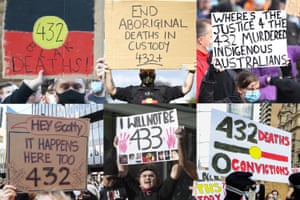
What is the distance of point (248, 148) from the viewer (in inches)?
307

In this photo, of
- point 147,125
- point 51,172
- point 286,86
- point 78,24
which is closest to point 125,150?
point 147,125

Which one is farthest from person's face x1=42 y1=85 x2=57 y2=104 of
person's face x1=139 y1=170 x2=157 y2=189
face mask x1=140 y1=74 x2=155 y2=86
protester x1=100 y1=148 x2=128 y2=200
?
person's face x1=139 y1=170 x2=157 y2=189

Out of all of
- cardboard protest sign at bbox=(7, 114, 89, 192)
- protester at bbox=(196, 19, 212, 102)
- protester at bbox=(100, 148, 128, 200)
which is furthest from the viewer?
A: protester at bbox=(196, 19, 212, 102)

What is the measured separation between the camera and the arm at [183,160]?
7.67 meters

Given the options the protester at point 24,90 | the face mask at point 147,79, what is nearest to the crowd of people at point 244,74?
the face mask at point 147,79

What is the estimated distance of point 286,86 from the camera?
7797 mm

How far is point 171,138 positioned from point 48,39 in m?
1.85

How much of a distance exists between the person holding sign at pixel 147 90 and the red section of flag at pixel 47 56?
0.24m

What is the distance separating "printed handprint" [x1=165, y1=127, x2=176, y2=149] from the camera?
7.68m

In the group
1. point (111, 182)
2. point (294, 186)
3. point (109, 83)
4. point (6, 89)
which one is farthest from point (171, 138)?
point (6, 89)

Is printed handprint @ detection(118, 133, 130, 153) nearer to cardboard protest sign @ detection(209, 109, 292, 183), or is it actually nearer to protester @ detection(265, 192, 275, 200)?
cardboard protest sign @ detection(209, 109, 292, 183)

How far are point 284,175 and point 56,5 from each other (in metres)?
3.38

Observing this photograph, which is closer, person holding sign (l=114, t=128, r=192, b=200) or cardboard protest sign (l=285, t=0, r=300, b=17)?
person holding sign (l=114, t=128, r=192, b=200)

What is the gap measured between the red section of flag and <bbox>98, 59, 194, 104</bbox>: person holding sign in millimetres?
236
